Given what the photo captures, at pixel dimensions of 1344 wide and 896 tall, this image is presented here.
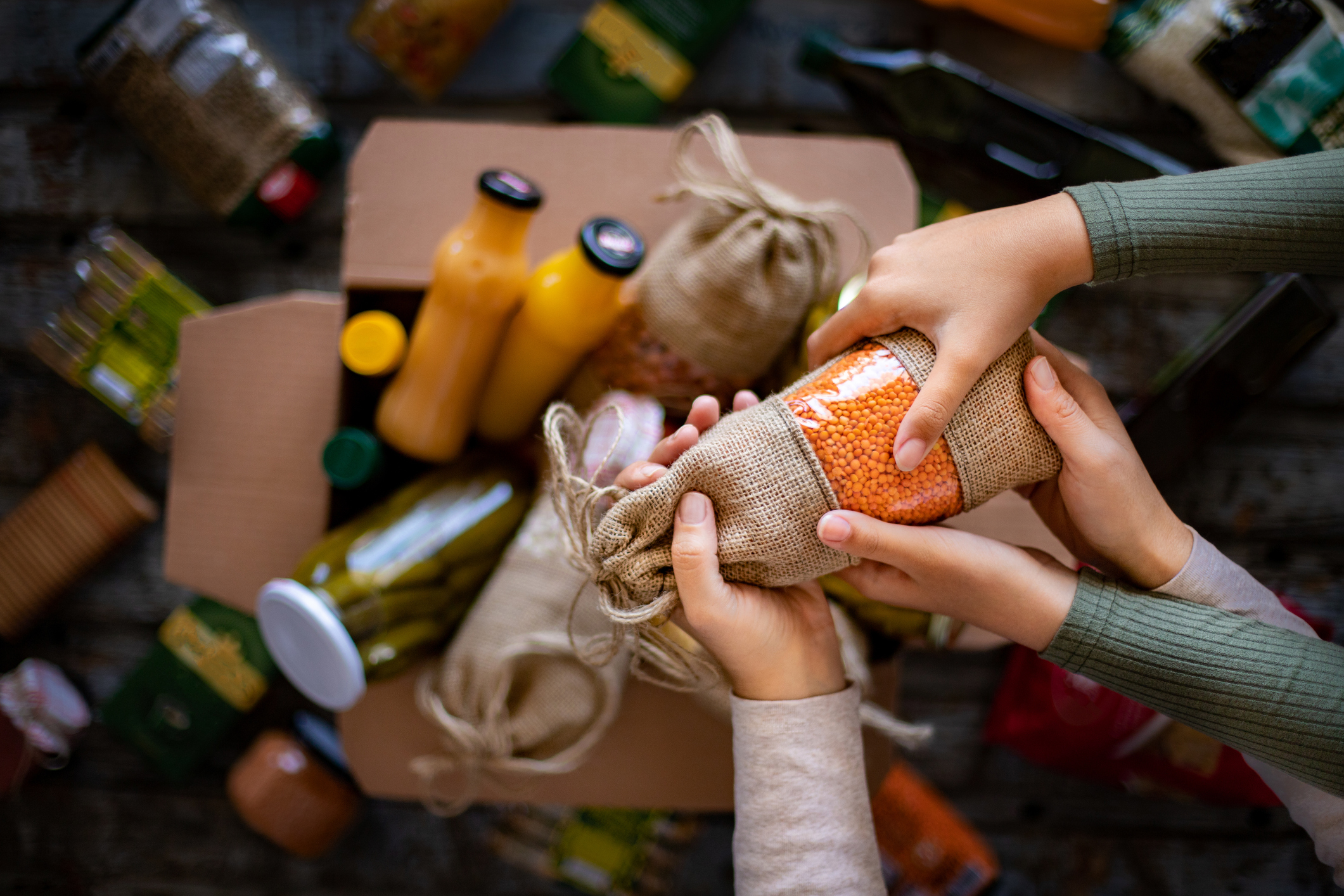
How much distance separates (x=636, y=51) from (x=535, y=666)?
671 millimetres

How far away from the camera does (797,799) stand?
55cm

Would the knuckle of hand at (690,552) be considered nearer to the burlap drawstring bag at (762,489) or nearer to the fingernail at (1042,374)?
the burlap drawstring bag at (762,489)

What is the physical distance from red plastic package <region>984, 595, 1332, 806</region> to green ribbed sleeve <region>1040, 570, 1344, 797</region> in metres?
0.33

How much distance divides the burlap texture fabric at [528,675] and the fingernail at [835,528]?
0.27 metres

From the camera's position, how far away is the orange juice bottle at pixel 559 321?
24.0 inches

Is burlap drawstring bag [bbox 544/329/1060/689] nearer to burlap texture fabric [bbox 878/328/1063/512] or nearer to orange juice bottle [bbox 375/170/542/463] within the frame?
burlap texture fabric [bbox 878/328/1063/512]

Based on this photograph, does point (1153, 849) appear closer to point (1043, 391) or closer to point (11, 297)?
point (1043, 391)

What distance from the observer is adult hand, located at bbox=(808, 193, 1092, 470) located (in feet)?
1.53

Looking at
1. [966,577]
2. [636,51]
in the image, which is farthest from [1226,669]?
[636,51]

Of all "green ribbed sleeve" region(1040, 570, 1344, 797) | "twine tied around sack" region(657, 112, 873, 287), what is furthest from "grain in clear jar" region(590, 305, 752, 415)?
"green ribbed sleeve" region(1040, 570, 1344, 797)

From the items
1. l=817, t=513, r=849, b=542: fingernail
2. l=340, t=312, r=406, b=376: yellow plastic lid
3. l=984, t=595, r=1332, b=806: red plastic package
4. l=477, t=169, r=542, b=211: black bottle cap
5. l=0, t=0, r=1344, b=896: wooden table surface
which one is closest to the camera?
l=817, t=513, r=849, b=542: fingernail

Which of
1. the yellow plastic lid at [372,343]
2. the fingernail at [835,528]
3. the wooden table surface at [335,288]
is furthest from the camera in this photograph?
the wooden table surface at [335,288]

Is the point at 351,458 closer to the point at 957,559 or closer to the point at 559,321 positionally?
the point at 559,321

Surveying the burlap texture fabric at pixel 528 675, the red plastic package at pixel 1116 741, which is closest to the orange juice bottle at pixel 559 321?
the burlap texture fabric at pixel 528 675
